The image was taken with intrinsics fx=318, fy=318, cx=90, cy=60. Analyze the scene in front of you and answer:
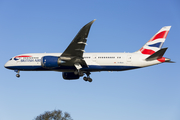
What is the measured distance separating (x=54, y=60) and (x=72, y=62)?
2420mm

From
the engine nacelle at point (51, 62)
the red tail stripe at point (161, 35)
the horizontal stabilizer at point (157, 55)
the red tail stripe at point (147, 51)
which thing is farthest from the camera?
the red tail stripe at point (161, 35)

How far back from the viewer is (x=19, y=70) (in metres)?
46.7

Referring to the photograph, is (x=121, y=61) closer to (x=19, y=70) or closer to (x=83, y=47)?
(x=83, y=47)

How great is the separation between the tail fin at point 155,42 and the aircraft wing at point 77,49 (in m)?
8.69

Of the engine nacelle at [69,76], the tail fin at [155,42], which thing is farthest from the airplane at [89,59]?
the engine nacelle at [69,76]

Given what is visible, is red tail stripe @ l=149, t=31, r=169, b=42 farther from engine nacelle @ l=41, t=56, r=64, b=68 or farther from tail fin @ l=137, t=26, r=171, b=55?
engine nacelle @ l=41, t=56, r=64, b=68

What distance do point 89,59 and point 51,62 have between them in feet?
17.4

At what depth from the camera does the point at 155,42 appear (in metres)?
44.4

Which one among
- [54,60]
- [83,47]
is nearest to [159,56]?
[83,47]

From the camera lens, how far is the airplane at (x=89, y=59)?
40475 millimetres

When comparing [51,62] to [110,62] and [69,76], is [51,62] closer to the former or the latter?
[69,76]

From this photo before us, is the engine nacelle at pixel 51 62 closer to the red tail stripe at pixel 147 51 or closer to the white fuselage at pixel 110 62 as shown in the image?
the white fuselage at pixel 110 62

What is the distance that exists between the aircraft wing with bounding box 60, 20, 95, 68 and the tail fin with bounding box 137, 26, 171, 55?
8.69m

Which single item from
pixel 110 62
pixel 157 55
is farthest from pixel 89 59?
pixel 157 55
